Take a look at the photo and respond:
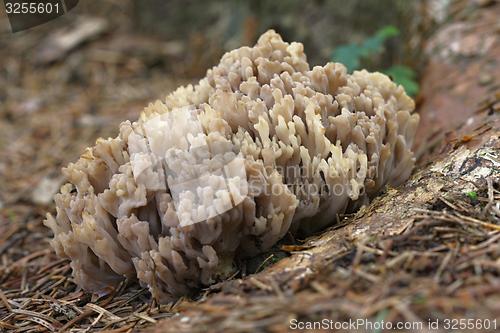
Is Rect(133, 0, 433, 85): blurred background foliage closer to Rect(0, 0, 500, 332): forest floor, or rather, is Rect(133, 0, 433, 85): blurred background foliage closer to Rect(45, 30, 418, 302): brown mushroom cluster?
Rect(0, 0, 500, 332): forest floor

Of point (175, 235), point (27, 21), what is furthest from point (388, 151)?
point (27, 21)

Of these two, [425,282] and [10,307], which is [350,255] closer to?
[425,282]

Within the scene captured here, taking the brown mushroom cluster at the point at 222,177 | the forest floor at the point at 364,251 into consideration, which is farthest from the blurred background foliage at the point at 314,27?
the brown mushroom cluster at the point at 222,177

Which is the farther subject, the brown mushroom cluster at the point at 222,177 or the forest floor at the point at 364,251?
the brown mushroom cluster at the point at 222,177

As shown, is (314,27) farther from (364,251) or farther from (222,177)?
(364,251)

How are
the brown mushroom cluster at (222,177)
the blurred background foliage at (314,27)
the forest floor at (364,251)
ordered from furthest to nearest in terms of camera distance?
1. the blurred background foliage at (314,27)
2. the brown mushroom cluster at (222,177)
3. the forest floor at (364,251)

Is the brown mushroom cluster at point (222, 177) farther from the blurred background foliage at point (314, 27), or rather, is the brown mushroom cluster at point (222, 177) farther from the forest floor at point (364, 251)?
the blurred background foliage at point (314, 27)

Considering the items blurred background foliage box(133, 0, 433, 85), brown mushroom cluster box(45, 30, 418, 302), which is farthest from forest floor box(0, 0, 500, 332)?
blurred background foliage box(133, 0, 433, 85)
